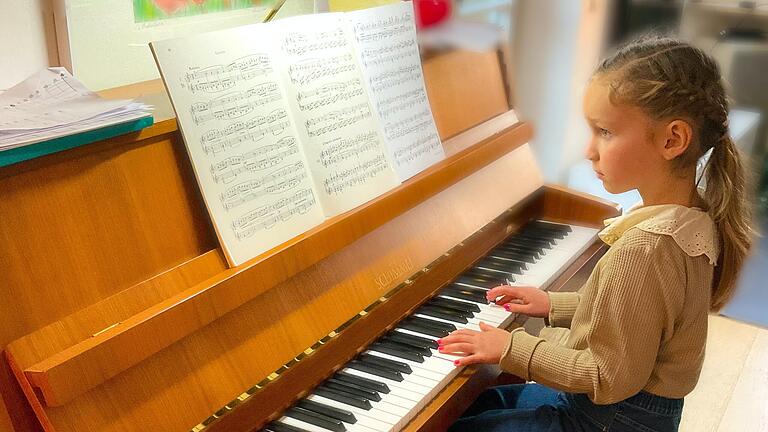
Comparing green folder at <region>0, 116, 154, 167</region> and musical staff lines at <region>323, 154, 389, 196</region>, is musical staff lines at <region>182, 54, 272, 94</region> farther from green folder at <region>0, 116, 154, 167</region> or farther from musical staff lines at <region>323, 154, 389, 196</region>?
musical staff lines at <region>323, 154, 389, 196</region>

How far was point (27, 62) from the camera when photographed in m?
1.44

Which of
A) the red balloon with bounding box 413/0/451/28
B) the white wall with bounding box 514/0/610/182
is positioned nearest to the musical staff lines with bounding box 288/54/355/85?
the red balloon with bounding box 413/0/451/28

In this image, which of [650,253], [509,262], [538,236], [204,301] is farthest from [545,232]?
[204,301]

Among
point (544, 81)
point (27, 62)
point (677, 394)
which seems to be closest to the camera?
point (677, 394)

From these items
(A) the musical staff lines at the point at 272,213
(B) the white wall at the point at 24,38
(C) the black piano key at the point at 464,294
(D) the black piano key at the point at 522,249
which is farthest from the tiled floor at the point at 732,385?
(B) the white wall at the point at 24,38

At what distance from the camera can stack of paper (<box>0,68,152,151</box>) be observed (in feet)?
3.19

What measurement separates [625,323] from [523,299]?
0.43m

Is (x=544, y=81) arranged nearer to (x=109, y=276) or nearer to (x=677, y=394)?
(x=677, y=394)

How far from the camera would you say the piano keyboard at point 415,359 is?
124 centimetres

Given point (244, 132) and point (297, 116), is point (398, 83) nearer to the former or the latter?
point (297, 116)

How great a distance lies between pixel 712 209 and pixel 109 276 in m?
1.09

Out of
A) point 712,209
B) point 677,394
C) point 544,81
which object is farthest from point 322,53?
point 544,81

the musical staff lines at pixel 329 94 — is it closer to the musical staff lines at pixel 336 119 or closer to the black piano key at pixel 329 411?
the musical staff lines at pixel 336 119

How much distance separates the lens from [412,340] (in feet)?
4.84
